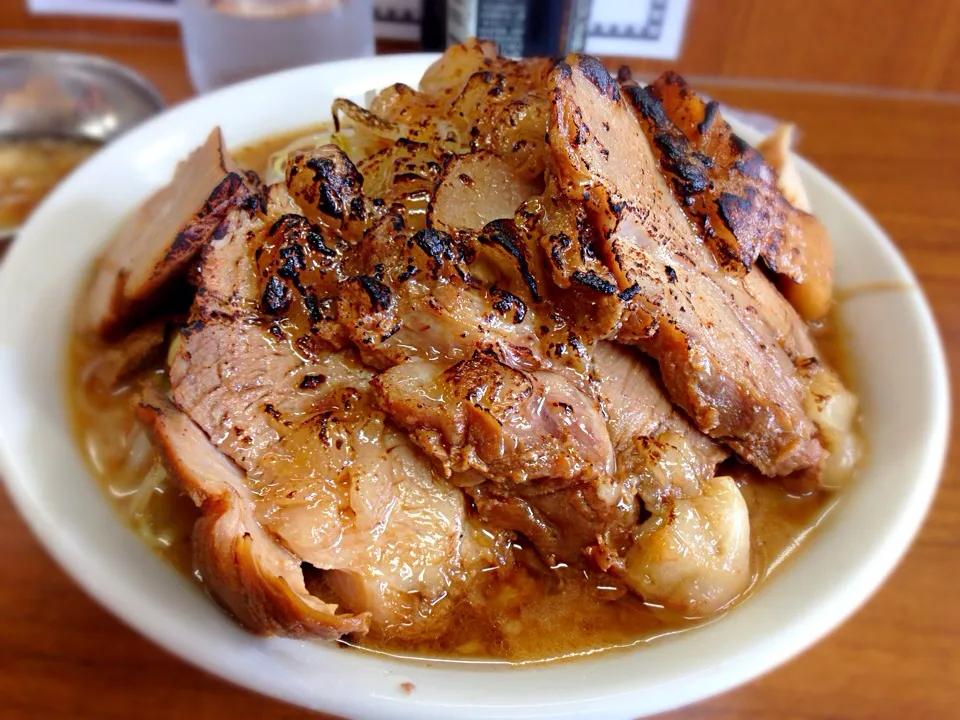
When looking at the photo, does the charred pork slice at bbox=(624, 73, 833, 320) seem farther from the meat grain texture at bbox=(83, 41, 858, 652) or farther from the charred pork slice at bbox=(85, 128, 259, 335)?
the charred pork slice at bbox=(85, 128, 259, 335)

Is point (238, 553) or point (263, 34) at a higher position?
point (263, 34)

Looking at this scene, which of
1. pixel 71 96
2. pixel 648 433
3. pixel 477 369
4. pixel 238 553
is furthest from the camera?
pixel 71 96

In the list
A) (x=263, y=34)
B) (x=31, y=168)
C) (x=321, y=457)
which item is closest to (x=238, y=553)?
(x=321, y=457)

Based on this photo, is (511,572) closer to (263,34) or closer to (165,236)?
(165,236)

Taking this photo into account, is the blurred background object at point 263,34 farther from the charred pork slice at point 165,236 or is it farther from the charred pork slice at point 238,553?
the charred pork slice at point 238,553

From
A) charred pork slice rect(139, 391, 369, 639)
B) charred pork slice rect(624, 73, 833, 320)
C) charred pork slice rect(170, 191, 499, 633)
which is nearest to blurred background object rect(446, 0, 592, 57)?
charred pork slice rect(624, 73, 833, 320)

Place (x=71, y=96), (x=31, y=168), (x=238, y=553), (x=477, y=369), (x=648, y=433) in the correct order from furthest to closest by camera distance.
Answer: (x=71, y=96), (x=31, y=168), (x=648, y=433), (x=477, y=369), (x=238, y=553)
